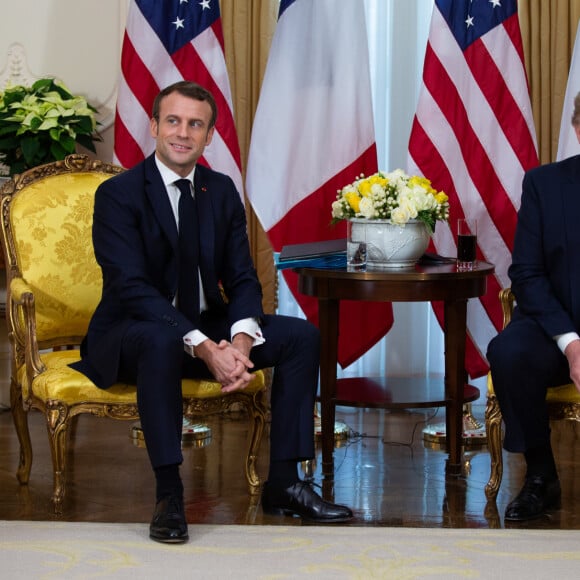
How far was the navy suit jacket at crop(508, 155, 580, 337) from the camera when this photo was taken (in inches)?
131

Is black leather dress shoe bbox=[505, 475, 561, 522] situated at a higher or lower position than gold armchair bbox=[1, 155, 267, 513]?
lower

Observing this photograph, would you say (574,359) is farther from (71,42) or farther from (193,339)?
(71,42)

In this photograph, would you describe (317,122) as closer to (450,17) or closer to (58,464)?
(450,17)

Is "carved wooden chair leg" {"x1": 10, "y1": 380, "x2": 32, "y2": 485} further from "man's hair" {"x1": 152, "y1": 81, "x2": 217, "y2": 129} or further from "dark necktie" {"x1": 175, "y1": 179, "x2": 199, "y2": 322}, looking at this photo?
"man's hair" {"x1": 152, "y1": 81, "x2": 217, "y2": 129}

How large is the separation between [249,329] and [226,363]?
0.20 m

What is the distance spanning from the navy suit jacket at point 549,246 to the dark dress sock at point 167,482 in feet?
4.15

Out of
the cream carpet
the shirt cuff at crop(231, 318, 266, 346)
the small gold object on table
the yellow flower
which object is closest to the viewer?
the cream carpet

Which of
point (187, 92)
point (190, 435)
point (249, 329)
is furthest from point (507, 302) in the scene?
point (190, 435)

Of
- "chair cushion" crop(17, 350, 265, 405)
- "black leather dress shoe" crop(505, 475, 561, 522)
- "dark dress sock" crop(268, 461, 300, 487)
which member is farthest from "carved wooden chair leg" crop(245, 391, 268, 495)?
"black leather dress shoe" crop(505, 475, 561, 522)

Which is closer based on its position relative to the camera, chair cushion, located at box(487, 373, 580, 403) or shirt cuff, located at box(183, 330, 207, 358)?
shirt cuff, located at box(183, 330, 207, 358)

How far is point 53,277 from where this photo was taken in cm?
369

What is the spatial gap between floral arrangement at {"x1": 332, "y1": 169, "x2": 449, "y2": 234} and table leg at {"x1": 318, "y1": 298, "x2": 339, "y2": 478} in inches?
14.2

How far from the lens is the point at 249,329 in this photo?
129 inches

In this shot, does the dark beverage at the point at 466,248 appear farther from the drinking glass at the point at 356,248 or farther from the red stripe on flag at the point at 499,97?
the red stripe on flag at the point at 499,97
